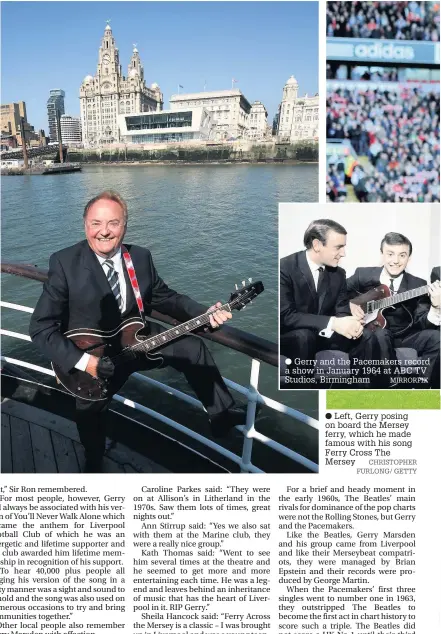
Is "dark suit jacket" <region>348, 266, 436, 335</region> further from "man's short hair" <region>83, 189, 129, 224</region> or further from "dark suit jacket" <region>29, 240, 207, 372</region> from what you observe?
"man's short hair" <region>83, 189, 129, 224</region>

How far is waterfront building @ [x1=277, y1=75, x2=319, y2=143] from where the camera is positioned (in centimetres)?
190

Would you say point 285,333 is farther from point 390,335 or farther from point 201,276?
point 201,276

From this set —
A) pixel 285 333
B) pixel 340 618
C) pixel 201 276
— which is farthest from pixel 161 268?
pixel 340 618

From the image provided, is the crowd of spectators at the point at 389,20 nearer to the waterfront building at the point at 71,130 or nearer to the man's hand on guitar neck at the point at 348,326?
the man's hand on guitar neck at the point at 348,326

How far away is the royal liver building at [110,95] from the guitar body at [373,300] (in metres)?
1.52

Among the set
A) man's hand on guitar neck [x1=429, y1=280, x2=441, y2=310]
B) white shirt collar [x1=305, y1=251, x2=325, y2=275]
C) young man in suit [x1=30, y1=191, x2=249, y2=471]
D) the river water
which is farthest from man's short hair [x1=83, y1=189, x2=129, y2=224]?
man's hand on guitar neck [x1=429, y1=280, x2=441, y2=310]

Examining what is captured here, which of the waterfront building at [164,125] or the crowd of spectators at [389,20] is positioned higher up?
the crowd of spectators at [389,20]

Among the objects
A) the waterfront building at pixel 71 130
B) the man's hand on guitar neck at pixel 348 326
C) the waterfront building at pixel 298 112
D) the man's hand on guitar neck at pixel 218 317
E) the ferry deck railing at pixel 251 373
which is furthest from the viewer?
the waterfront building at pixel 71 130

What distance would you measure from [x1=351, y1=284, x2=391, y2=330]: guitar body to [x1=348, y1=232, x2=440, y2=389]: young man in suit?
2 cm

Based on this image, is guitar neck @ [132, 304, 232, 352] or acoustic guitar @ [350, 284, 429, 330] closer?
guitar neck @ [132, 304, 232, 352]

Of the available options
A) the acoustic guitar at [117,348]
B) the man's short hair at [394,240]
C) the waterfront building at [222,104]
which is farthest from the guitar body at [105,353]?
the waterfront building at [222,104]

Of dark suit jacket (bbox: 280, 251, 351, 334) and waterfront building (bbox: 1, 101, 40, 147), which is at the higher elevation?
waterfront building (bbox: 1, 101, 40, 147)

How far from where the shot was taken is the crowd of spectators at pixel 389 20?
1834mm

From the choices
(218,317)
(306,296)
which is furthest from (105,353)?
(306,296)
